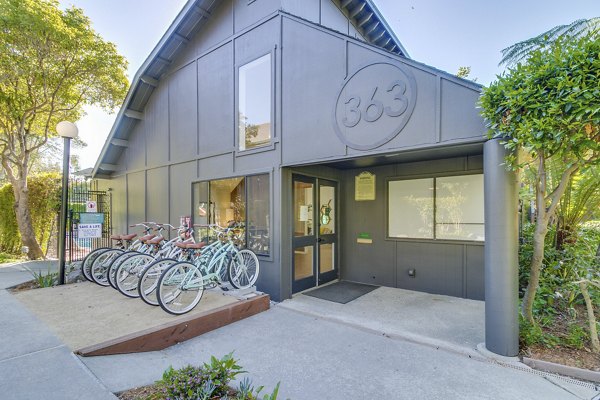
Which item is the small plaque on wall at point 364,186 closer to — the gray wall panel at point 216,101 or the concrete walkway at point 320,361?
the concrete walkway at point 320,361

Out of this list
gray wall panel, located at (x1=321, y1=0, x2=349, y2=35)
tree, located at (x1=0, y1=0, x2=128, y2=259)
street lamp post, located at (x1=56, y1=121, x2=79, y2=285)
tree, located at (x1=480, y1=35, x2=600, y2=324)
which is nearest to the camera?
tree, located at (x1=480, y1=35, x2=600, y2=324)

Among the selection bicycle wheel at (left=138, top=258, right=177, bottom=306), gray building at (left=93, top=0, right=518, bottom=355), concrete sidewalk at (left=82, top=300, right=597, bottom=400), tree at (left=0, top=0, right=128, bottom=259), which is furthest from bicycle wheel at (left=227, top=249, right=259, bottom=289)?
tree at (left=0, top=0, right=128, bottom=259)

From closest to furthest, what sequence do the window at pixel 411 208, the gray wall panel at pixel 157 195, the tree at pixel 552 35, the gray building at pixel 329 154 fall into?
the gray building at pixel 329 154 < the window at pixel 411 208 < the gray wall panel at pixel 157 195 < the tree at pixel 552 35

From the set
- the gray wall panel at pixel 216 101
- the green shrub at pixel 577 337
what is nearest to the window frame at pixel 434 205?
the green shrub at pixel 577 337

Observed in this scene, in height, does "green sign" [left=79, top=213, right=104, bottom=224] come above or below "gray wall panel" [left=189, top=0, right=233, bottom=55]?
below

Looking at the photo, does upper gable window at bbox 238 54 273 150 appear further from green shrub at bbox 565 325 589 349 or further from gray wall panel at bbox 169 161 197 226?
green shrub at bbox 565 325 589 349

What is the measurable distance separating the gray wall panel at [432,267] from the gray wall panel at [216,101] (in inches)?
→ 163

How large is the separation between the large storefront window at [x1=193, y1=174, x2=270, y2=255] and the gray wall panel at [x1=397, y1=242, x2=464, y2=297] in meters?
2.73

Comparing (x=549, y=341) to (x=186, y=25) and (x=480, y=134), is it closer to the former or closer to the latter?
(x=480, y=134)

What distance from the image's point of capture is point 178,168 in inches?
282

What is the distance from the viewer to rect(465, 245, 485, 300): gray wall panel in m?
4.99

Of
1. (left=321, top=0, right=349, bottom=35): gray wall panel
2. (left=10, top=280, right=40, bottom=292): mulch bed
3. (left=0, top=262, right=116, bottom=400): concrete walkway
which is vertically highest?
(left=321, top=0, right=349, bottom=35): gray wall panel

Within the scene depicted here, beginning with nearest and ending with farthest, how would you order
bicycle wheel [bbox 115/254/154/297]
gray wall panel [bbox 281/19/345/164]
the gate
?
gray wall panel [bbox 281/19/345/164]
bicycle wheel [bbox 115/254/154/297]
the gate

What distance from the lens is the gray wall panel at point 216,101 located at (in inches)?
235
